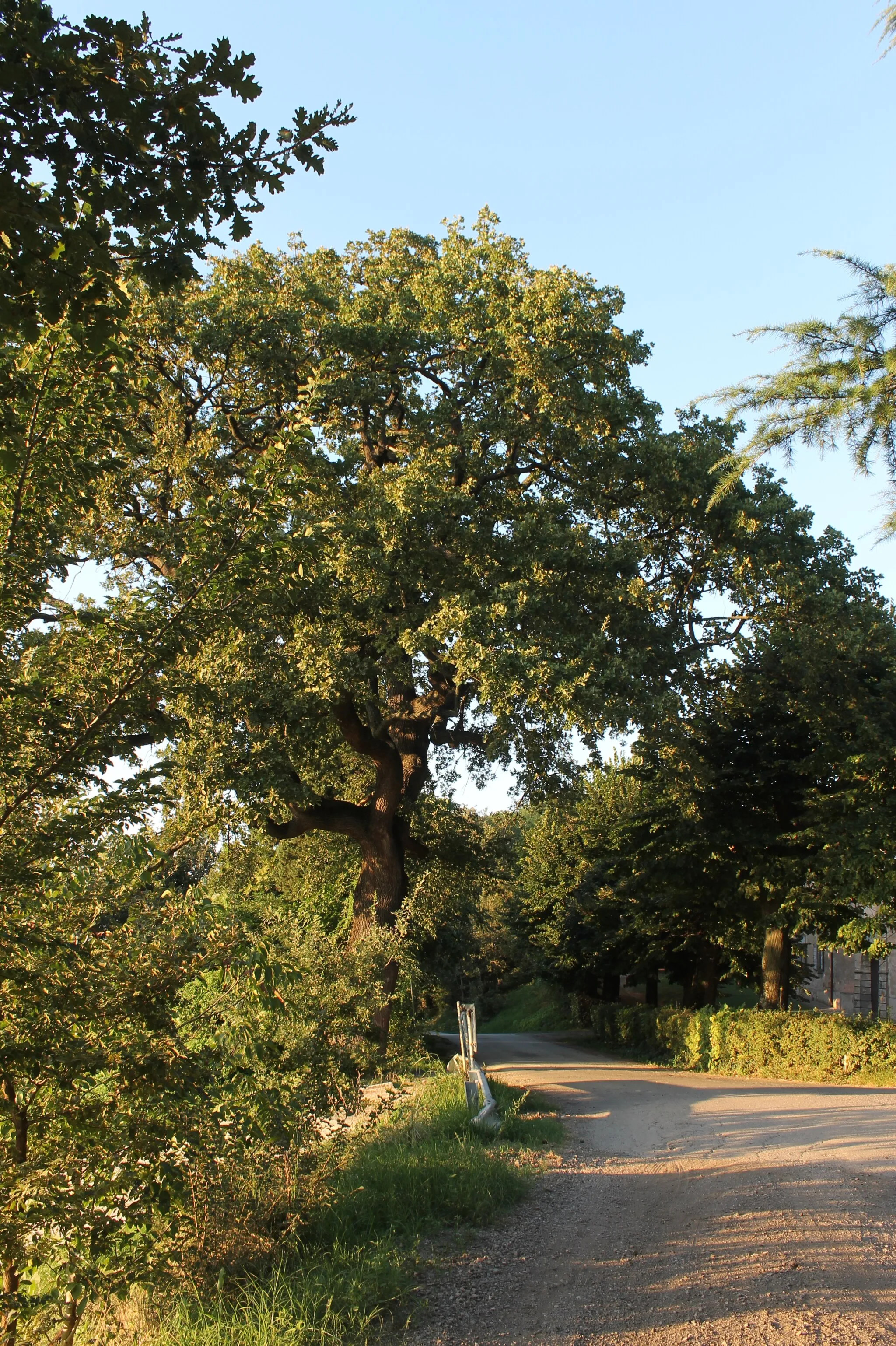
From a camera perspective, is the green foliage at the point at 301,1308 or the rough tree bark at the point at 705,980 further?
the rough tree bark at the point at 705,980

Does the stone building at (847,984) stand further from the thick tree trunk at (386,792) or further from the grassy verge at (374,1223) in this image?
the grassy verge at (374,1223)

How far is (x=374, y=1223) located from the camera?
7.01 m

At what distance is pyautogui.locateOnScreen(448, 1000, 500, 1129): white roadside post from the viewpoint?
11203 millimetres

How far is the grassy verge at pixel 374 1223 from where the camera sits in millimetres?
5020

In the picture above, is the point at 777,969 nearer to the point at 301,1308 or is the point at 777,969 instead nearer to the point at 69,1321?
the point at 301,1308

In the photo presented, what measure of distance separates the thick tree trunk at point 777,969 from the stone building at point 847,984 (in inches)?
247

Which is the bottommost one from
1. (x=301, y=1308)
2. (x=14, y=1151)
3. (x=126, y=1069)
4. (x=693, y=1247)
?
(x=693, y=1247)

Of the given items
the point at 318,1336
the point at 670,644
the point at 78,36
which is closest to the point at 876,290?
the point at 78,36

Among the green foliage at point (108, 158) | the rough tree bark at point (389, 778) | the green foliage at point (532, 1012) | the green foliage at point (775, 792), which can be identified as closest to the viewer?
the green foliage at point (108, 158)

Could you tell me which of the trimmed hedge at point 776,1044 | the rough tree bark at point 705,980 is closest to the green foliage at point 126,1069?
the trimmed hedge at point 776,1044

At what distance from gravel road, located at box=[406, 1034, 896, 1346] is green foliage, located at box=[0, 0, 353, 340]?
5355mm

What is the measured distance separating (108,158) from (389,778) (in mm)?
15899

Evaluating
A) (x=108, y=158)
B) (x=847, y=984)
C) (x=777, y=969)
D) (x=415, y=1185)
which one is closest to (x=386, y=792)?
(x=777, y=969)

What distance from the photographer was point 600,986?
126 feet
